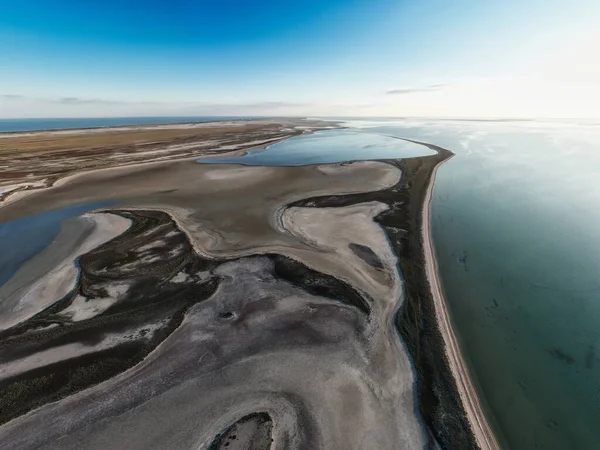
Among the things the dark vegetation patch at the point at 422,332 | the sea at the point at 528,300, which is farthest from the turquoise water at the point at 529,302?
the dark vegetation patch at the point at 422,332

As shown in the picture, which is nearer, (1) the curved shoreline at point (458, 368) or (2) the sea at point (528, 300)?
(1) the curved shoreline at point (458, 368)

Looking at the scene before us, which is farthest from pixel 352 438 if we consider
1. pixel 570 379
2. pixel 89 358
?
pixel 89 358

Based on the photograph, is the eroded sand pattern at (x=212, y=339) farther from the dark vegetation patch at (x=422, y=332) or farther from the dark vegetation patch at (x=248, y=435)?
the dark vegetation patch at (x=422, y=332)

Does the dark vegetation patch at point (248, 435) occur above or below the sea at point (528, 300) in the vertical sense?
above

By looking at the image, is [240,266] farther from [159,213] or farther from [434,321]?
[159,213]

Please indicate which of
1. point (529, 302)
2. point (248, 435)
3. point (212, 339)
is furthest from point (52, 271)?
point (529, 302)

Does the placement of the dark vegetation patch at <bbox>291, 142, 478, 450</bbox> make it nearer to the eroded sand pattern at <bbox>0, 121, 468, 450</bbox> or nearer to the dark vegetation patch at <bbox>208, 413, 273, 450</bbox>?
the eroded sand pattern at <bbox>0, 121, 468, 450</bbox>
